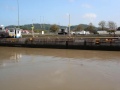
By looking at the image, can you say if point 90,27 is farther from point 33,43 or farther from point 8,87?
point 8,87

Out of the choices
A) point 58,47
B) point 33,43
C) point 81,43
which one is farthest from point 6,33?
point 81,43

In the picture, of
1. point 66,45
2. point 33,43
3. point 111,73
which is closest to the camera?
point 111,73

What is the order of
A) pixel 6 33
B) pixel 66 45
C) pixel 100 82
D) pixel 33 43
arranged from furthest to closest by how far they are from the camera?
pixel 6 33
pixel 33 43
pixel 66 45
pixel 100 82

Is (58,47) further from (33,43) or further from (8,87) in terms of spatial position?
(8,87)

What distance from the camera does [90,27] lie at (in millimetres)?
89500

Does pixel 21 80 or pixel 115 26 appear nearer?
pixel 21 80

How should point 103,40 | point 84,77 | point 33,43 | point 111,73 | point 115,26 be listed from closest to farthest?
point 84,77 < point 111,73 < point 103,40 < point 33,43 < point 115,26

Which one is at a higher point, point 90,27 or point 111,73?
point 90,27

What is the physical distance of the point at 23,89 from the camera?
8.41 metres

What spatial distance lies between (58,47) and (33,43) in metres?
3.98

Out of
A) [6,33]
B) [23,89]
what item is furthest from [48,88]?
[6,33]

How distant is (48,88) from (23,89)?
971mm

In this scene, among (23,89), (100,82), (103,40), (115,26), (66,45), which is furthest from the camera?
(115,26)

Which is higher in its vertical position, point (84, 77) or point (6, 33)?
point (6, 33)
